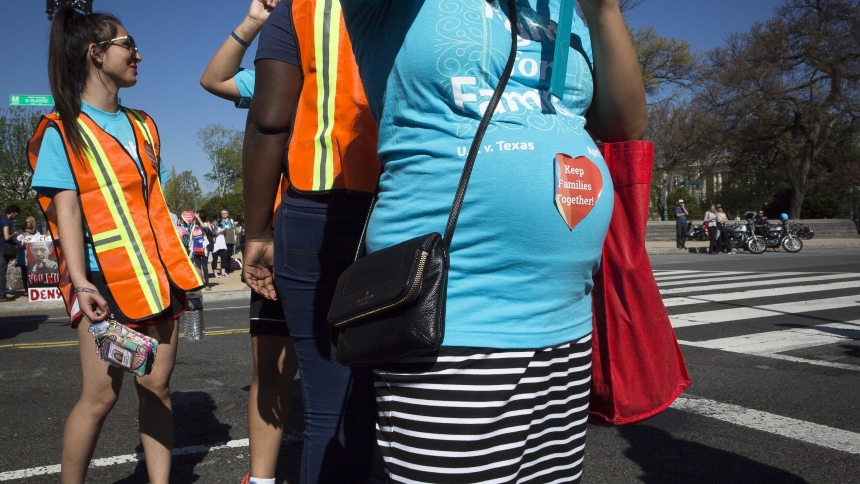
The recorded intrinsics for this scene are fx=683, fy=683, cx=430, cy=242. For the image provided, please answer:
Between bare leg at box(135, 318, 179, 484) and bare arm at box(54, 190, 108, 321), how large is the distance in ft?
0.92

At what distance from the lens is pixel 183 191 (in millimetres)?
68812

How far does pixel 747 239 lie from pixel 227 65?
2334cm

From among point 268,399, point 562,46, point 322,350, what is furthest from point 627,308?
point 268,399

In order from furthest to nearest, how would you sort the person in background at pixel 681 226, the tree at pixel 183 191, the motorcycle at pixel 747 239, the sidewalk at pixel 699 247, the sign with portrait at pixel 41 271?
the tree at pixel 183 191 → the person in background at pixel 681 226 → the sidewalk at pixel 699 247 → the motorcycle at pixel 747 239 → the sign with portrait at pixel 41 271

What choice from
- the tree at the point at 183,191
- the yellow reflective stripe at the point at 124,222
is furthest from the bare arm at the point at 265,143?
the tree at the point at 183,191

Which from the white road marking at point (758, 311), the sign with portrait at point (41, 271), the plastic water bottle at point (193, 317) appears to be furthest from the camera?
the sign with portrait at point (41, 271)

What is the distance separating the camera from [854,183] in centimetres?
3897

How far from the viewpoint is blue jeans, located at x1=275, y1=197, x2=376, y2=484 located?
185cm

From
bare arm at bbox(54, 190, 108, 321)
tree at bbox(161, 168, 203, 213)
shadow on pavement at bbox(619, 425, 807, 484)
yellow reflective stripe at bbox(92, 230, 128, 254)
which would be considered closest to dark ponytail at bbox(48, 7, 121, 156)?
bare arm at bbox(54, 190, 108, 321)

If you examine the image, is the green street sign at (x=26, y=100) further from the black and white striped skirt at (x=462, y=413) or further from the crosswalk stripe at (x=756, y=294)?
the black and white striped skirt at (x=462, y=413)

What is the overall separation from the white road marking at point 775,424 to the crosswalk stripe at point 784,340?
1.87 m

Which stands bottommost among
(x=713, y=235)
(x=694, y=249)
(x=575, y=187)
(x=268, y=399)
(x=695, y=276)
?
(x=694, y=249)

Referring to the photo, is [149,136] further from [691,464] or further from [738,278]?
[738,278]

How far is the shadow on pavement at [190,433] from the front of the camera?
10.1ft
